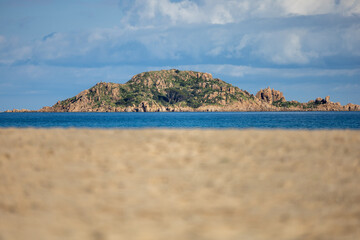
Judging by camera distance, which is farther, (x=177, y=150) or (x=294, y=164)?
(x=177, y=150)

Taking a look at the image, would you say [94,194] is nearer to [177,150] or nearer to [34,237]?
[34,237]

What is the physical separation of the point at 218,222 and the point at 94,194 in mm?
3772

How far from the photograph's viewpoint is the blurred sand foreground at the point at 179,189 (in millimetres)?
7762

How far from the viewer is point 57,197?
9.78 m

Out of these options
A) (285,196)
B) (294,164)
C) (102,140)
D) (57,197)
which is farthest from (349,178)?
(102,140)

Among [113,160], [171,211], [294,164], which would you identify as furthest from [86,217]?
[294,164]

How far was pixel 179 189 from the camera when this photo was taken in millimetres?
10445

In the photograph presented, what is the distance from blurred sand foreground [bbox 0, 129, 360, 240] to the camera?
7.76m

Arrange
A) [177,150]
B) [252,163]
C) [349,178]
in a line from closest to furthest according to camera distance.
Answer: [349,178]
[252,163]
[177,150]

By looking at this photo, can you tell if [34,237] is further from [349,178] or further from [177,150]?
[349,178]

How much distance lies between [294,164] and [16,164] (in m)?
10.5

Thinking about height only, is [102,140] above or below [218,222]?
above

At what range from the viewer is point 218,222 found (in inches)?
321

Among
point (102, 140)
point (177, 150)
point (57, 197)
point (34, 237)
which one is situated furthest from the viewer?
point (102, 140)
